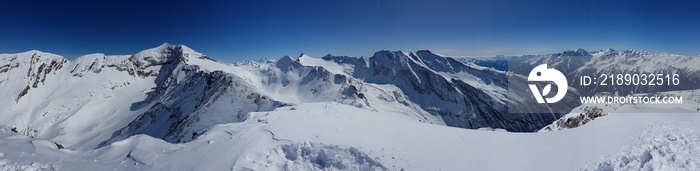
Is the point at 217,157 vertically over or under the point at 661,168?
over

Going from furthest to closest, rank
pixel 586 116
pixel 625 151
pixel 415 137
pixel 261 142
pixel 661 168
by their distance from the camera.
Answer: pixel 586 116
pixel 415 137
pixel 261 142
pixel 625 151
pixel 661 168

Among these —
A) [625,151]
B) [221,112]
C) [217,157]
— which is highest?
[217,157]

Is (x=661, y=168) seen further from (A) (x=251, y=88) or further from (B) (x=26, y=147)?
(A) (x=251, y=88)

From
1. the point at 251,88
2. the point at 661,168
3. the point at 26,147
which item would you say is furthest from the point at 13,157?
the point at 251,88

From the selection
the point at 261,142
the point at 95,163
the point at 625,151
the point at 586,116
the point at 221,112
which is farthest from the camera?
the point at 221,112

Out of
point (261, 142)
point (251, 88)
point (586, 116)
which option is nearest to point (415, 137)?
point (261, 142)

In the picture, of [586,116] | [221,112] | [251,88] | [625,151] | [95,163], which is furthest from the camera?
[251,88]

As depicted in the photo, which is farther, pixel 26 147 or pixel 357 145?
pixel 357 145

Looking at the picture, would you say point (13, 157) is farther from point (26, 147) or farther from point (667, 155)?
point (667, 155)

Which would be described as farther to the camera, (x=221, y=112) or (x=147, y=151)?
(x=221, y=112)
